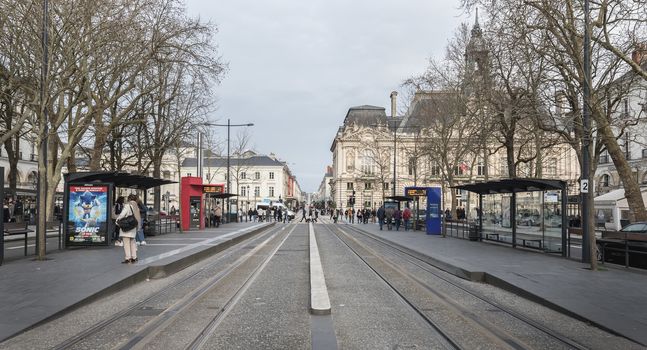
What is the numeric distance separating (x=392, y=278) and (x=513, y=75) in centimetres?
1610

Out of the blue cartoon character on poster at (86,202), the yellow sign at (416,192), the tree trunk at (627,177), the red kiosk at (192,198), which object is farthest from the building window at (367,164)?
the blue cartoon character on poster at (86,202)

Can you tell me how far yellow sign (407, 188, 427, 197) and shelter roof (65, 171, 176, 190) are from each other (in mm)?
16067

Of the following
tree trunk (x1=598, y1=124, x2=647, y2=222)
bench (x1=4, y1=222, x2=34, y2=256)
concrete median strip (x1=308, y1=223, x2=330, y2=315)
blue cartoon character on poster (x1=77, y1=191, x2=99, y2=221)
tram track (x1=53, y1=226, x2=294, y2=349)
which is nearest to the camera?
tram track (x1=53, y1=226, x2=294, y2=349)

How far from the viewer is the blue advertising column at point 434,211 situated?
32.7m

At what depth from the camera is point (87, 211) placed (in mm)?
18266

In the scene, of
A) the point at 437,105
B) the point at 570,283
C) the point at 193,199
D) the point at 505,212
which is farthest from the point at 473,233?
the point at 193,199

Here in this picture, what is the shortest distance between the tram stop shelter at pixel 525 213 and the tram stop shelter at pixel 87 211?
45.5 feet

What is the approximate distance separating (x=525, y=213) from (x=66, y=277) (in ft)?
50.9

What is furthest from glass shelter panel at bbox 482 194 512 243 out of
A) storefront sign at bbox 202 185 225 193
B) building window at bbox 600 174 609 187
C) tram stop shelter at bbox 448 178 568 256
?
building window at bbox 600 174 609 187

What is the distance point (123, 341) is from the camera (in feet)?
21.9

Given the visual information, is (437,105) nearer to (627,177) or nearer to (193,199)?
(193,199)

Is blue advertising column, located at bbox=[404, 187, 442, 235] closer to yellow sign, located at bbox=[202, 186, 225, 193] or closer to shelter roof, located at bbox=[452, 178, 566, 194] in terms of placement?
shelter roof, located at bbox=[452, 178, 566, 194]

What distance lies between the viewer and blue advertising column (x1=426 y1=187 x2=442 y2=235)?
32688 mm

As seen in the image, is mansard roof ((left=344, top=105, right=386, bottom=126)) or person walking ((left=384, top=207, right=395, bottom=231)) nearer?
person walking ((left=384, top=207, right=395, bottom=231))
